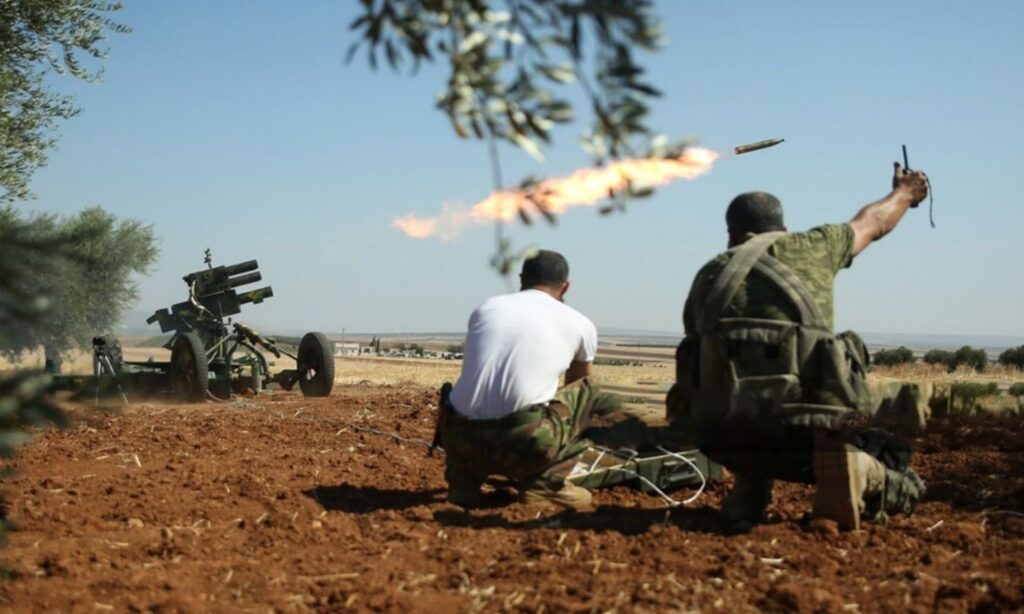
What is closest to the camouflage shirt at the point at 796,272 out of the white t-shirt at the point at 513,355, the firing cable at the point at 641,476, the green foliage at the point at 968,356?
the white t-shirt at the point at 513,355

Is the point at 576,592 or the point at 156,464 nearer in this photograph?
the point at 576,592

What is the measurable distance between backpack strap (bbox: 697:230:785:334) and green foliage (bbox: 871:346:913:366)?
3351 centimetres

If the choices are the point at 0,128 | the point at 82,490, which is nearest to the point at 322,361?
the point at 0,128

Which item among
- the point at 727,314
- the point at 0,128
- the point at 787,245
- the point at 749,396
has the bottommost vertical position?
the point at 749,396

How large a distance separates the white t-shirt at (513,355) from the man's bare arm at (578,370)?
0.79 feet

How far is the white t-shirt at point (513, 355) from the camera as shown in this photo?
636cm

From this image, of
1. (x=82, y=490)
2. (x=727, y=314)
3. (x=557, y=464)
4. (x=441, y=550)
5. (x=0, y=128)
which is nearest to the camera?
(x=441, y=550)

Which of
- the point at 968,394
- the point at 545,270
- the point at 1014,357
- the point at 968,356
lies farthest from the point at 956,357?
the point at 545,270

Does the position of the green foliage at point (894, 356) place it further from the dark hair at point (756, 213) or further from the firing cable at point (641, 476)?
the dark hair at point (756, 213)

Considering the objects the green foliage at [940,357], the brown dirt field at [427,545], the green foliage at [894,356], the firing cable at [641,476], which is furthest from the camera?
the green foliage at [940,357]

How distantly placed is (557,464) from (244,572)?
2180 millimetres

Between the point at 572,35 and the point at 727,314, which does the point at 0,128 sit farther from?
the point at 572,35

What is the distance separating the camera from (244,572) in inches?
195

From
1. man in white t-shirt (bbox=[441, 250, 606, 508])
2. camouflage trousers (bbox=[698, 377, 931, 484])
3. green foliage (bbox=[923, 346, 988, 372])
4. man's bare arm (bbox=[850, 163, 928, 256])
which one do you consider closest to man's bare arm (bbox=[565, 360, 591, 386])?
man in white t-shirt (bbox=[441, 250, 606, 508])
